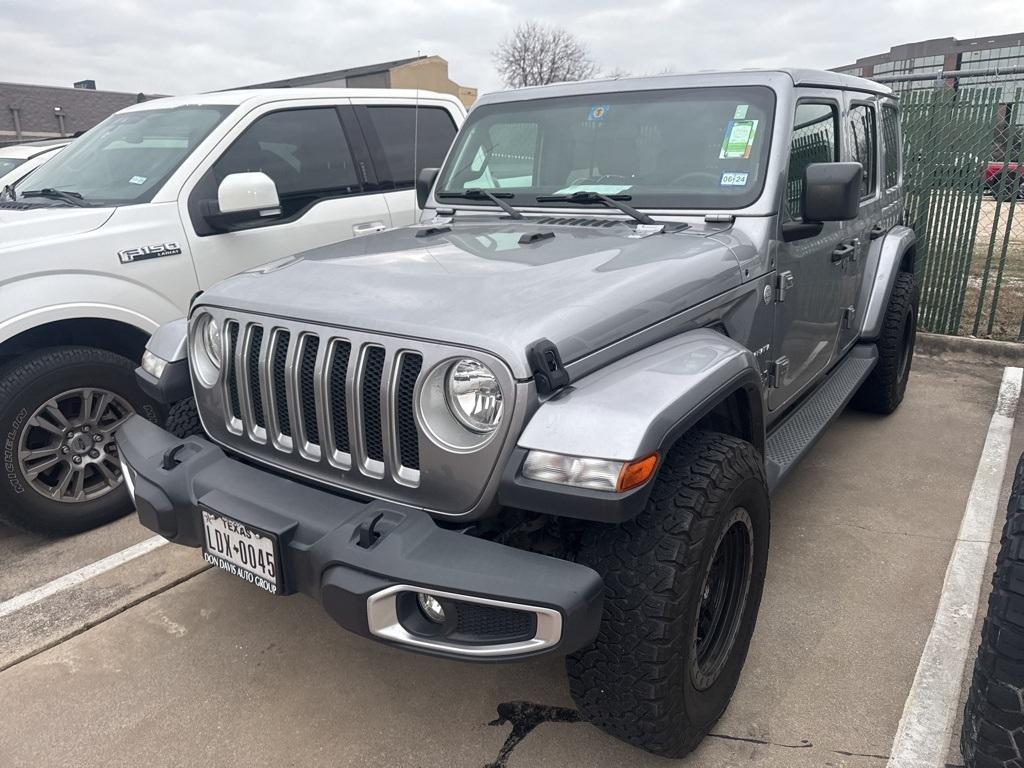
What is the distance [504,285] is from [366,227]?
8.65ft

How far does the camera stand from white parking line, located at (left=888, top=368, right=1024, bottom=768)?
2.29 m

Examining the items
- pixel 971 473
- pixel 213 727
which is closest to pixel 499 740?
pixel 213 727

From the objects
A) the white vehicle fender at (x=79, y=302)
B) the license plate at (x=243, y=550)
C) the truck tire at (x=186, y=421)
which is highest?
the white vehicle fender at (x=79, y=302)

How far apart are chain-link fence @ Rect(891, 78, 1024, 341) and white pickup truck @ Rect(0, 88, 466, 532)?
13.8ft

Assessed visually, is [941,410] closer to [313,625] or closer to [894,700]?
[894,700]

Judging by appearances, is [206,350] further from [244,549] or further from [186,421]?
[244,549]

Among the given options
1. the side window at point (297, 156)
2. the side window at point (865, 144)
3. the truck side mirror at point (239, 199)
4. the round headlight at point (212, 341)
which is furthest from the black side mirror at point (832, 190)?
the side window at point (297, 156)

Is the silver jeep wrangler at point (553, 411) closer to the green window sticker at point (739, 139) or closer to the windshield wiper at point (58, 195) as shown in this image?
the green window sticker at point (739, 139)

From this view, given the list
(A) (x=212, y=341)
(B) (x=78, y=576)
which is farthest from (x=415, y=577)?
(B) (x=78, y=576)

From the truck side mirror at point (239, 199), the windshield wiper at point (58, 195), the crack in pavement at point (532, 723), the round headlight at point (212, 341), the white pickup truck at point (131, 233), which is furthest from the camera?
the windshield wiper at point (58, 195)

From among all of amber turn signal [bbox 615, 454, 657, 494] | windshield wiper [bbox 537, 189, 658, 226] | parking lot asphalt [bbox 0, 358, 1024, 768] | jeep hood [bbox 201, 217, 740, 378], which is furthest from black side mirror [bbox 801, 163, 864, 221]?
amber turn signal [bbox 615, 454, 657, 494]

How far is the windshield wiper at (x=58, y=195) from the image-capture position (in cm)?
390

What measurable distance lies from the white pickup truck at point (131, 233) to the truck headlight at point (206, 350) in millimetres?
1229

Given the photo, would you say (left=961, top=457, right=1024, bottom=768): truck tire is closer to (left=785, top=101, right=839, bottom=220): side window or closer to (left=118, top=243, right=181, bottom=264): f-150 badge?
(left=785, top=101, right=839, bottom=220): side window
